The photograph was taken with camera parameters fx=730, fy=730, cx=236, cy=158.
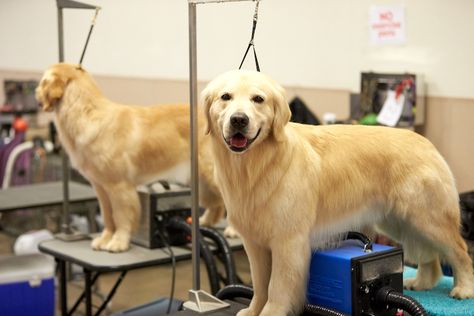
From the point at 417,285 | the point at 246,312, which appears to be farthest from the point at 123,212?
the point at 417,285

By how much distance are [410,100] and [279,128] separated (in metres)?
2.40

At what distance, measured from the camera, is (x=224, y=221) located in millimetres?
3984

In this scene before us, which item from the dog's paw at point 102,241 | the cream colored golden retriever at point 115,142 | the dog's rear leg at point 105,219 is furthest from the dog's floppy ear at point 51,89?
the dog's paw at point 102,241

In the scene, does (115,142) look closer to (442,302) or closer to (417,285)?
(417,285)

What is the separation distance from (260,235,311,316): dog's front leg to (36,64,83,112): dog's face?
5.39ft

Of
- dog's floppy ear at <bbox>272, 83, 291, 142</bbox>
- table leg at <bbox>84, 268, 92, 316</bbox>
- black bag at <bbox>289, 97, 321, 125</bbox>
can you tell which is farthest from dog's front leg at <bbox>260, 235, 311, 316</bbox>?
black bag at <bbox>289, 97, 321, 125</bbox>

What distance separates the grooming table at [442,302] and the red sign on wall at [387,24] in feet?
7.07

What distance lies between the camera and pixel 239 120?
1.92 meters

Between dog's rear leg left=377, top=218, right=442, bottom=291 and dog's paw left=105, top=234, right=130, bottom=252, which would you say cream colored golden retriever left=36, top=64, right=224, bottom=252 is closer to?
dog's paw left=105, top=234, right=130, bottom=252

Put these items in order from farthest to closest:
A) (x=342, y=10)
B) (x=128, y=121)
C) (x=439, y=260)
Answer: (x=342, y=10), (x=128, y=121), (x=439, y=260)

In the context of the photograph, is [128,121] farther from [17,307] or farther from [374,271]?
[374,271]

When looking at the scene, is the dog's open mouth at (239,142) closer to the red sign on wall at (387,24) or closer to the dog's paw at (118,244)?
the dog's paw at (118,244)

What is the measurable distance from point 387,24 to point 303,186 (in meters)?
2.67

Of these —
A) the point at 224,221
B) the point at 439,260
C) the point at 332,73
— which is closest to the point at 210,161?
the point at 224,221
